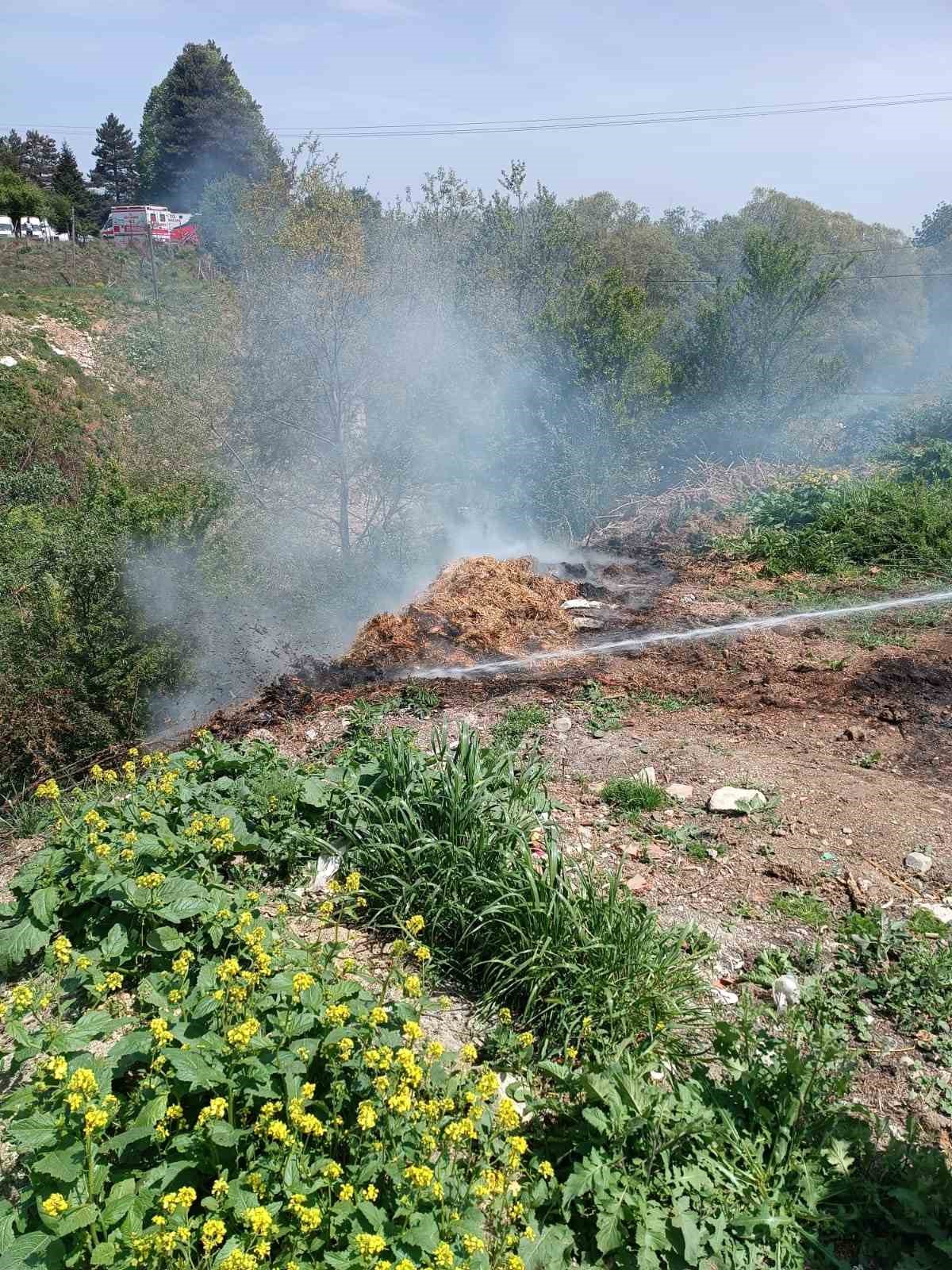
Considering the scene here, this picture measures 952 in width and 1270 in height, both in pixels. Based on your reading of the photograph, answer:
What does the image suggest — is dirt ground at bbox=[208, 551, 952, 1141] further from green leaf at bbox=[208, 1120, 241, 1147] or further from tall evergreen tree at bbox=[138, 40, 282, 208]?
tall evergreen tree at bbox=[138, 40, 282, 208]

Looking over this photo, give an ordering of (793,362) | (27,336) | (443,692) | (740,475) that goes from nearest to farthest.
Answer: (443,692)
(740,475)
(793,362)
(27,336)

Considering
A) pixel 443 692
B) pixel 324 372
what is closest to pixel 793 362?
pixel 324 372

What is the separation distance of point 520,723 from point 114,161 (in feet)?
167

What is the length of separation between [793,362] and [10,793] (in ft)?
39.6

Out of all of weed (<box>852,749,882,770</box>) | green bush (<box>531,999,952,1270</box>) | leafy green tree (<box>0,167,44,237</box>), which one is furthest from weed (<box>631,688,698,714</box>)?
leafy green tree (<box>0,167,44,237</box>)

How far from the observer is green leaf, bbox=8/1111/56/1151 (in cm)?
197

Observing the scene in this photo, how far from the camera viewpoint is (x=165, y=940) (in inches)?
107

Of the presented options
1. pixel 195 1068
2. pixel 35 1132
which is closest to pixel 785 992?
pixel 195 1068

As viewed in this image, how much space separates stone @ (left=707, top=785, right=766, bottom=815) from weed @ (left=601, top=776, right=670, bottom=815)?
0.75 feet

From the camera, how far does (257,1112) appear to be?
2.25 m

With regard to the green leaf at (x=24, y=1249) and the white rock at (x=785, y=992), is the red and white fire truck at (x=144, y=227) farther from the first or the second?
the green leaf at (x=24, y=1249)

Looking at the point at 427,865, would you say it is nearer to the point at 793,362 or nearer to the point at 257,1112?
the point at 257,1112

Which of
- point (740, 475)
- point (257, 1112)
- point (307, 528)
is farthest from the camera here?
point (740, 475)

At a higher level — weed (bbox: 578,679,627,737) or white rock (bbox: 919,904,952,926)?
white rock (bbox: 919,904,952,926)
